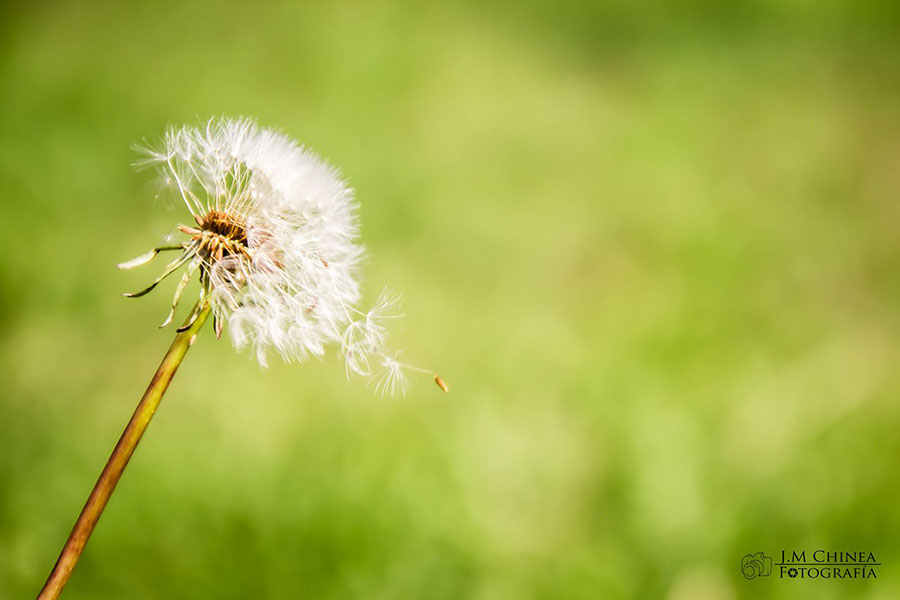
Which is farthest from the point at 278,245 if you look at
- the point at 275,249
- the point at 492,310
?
the point at 492,310

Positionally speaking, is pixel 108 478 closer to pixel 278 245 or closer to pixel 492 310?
pixel 278 245

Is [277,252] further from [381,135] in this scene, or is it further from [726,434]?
[381,135]


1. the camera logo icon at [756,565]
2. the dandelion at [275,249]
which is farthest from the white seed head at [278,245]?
the camera logo icon at [756,565]

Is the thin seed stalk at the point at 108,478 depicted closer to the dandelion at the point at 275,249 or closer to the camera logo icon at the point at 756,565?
the dandelion at the point at 275,249

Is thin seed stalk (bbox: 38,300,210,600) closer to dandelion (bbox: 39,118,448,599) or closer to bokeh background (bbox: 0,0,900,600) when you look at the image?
dandelion (bbox: 39,118,448,599)

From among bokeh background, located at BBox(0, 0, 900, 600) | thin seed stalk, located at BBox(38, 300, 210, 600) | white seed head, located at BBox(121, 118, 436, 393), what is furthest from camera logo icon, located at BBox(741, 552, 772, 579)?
thin seed stalk, located at BBox(38, 300, 210, 600)

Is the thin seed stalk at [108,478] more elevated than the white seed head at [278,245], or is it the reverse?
the white seed head at [278,245]

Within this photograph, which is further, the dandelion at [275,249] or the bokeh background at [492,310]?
the bokeh background at [492,310]
